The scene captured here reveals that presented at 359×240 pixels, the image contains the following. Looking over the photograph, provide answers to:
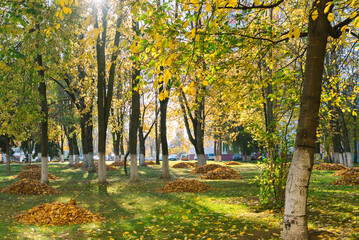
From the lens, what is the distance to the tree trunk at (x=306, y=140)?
5.06 meters

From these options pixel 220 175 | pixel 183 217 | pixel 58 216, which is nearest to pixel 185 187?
pixel 183 217

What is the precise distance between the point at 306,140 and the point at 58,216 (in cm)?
592

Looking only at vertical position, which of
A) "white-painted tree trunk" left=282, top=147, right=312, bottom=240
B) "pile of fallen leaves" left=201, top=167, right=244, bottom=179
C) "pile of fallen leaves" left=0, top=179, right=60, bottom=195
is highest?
A: "white-painted tree trunk" left=282, top=147, right=312, bottom=240

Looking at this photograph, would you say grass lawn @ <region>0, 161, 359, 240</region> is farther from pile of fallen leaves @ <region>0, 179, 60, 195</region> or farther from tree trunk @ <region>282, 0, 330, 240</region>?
tree trunk @ <region>282, 0, 330, 240</region>

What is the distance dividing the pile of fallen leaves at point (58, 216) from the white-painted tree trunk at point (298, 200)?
4.83m

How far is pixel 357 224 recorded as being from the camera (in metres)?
6.56

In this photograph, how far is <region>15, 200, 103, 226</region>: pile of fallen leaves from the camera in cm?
754

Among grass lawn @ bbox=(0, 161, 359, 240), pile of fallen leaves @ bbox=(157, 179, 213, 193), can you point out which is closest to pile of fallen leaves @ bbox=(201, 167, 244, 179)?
pile of fallen leaves @ bbox=(157, 179, 213, 193)

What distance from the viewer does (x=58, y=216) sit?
7680mm

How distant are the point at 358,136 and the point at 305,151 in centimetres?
3713

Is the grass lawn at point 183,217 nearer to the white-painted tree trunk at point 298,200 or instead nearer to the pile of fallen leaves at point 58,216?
the pile of fallen leaves at point 58,216

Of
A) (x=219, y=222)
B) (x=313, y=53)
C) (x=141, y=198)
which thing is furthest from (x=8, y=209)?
(x=313, y=53)

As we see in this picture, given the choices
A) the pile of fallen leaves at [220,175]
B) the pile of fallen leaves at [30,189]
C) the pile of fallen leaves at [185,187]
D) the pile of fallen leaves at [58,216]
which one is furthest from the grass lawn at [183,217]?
the pile of fallen leaves at [220,175]

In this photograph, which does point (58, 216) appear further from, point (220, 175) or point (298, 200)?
point (220, 175)
